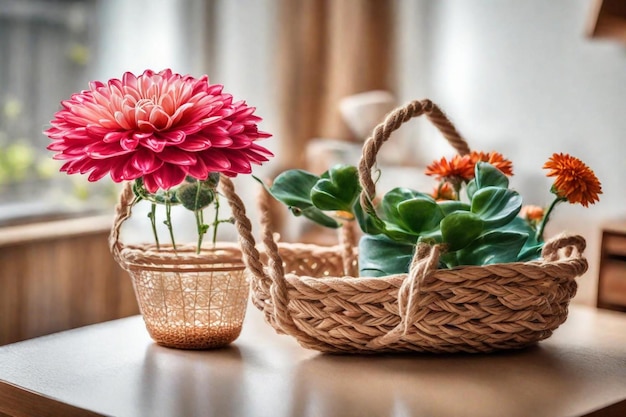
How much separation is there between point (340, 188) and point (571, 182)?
270mm

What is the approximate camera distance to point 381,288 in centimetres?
92

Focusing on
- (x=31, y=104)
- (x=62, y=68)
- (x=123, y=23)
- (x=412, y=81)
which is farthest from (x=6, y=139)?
(x=412, y=81)

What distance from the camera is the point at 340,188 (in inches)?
40.6

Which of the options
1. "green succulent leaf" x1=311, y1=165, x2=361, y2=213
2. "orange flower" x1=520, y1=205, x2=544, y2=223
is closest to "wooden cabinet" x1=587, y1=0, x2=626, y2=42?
"orange flower" x1=520, y1=205, x2=544, y2=223

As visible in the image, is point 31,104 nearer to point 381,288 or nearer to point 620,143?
point 620,143

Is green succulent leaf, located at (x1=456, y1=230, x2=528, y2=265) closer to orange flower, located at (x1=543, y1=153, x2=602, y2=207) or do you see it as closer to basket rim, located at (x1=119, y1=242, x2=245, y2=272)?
orange flower, located at (x1=543, y1=153, x2=602, y2=207)

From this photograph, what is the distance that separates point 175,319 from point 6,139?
2.93 metres

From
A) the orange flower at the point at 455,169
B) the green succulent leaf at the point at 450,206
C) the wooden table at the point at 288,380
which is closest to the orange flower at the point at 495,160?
the orange flower at the point at 455,169

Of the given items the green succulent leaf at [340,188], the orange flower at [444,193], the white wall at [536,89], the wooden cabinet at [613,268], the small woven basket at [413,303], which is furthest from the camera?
the white wall at [536,89]

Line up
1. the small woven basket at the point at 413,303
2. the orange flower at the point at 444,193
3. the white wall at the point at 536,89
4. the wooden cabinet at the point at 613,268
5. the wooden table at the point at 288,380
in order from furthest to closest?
1. the white wall at the point at 536,89
2. the wooden cabinet at the point at 613,268
3. the orange flower at the point at 444,193
4. the small woven basket at the point at 413,303
5. the wooden table at the point at 288,380

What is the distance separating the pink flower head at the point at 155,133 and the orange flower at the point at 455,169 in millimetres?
266

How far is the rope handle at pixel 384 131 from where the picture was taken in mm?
937

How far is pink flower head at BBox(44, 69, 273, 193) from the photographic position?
0.90 metres

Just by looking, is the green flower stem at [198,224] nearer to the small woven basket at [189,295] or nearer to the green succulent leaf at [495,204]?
the small woven basket at [189,295]
